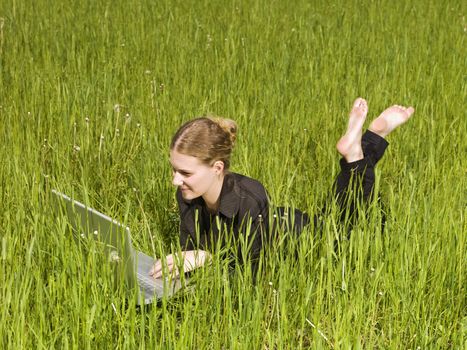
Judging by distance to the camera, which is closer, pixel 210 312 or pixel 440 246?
pixel 210 312

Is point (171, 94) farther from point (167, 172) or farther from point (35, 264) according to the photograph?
point (35, 264)

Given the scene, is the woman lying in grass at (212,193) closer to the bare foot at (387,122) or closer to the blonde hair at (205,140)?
the blonde hair at (205,140)

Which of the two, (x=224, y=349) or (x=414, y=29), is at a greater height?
(x=414, y=29)

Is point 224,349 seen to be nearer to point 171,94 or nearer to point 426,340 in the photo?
point 426,340

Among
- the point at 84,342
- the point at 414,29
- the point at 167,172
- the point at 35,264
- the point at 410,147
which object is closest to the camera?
the point at 84,342

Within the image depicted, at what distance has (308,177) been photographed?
311 cm

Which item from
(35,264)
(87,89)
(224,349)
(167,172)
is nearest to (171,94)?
(87,89)

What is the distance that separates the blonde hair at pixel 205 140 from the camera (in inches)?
96.0

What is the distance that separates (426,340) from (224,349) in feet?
1.51

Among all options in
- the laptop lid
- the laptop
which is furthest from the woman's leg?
the laptop lid

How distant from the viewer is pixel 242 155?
315 centimetres

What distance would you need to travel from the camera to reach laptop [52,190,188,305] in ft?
6.64

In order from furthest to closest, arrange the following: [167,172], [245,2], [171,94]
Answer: [245,2] < [171,94] < [167,172]

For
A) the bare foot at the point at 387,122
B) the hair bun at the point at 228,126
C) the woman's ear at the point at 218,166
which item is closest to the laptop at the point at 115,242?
the woman's ear at the point at 218,166
